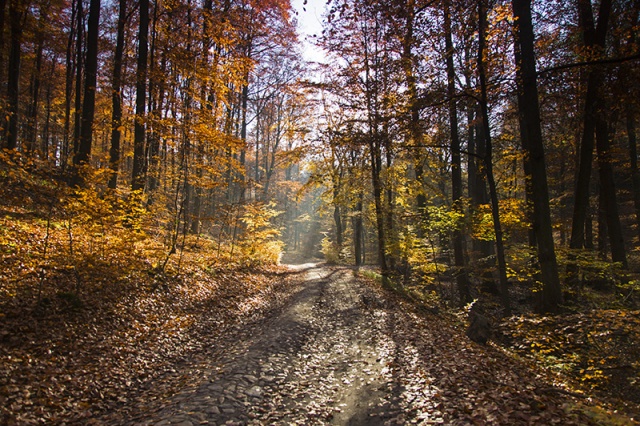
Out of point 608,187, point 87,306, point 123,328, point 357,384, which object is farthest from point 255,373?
point 608,187

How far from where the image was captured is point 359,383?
18.4 ft

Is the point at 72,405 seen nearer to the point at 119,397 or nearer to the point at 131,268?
the point at 119,397

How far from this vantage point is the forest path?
14.3 ft

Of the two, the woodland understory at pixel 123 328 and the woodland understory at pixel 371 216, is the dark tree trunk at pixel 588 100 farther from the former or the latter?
the woodland understory at pixel 123 328

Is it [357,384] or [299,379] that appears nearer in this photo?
[357,384]

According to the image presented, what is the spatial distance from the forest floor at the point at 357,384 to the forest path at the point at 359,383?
0.05 ft

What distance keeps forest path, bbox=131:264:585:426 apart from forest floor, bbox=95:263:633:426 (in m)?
0.02

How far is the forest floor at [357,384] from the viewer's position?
4.30 m

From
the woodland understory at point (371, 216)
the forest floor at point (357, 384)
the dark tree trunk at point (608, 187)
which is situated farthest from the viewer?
the dark tree trunk at point (608, 187)

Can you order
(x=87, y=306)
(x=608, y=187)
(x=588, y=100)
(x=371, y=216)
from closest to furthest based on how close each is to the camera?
(x=87, y=306)
(x=588, y=100)
(x=608, y=187)
(x=371, y=216)

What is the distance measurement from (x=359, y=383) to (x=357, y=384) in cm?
5

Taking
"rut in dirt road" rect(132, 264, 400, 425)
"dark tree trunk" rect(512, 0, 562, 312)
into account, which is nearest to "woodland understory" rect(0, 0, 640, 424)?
"dark tree trunk" rect(512, 0, 562, 312)

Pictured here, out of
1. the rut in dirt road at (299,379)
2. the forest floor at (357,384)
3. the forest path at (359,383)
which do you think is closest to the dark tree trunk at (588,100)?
the forest floor at (357,384)

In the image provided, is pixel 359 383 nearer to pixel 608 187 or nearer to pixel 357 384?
pixel 357 384
